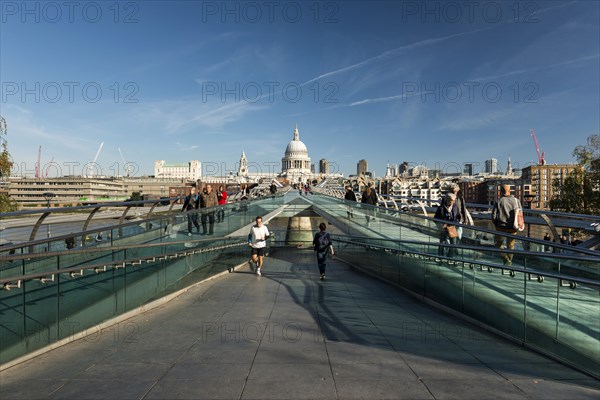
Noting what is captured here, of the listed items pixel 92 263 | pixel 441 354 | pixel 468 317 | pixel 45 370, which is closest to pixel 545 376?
pixel 441 354

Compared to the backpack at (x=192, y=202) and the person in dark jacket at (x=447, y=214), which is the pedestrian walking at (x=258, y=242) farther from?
the person in dark jacket at (x=447, y=214)

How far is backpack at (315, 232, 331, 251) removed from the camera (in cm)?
1127

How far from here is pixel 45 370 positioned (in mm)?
4660

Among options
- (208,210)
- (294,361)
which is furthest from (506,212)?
(208,210)

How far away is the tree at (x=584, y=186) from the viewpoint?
41344 millimetres

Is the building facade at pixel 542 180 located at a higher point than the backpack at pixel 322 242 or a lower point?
higher

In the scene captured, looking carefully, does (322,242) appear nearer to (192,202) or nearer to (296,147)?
(192,202)

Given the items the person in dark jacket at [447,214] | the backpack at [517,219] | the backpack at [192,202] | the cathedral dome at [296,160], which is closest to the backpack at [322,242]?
the person in dark jacket at [447,214]

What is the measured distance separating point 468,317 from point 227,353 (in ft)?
13.3

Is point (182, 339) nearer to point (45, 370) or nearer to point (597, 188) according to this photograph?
point (45, 370)

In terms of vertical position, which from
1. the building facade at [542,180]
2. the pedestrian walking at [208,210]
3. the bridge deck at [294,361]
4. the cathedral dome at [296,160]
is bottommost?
the bridge deck at [294,361]

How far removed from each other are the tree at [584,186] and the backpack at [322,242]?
40449 millimetres

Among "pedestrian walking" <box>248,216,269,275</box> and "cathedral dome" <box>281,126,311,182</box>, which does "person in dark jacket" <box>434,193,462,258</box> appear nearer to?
"pedestrian walking" <box>248,216,269,275</box>

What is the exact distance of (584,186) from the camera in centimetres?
4262
